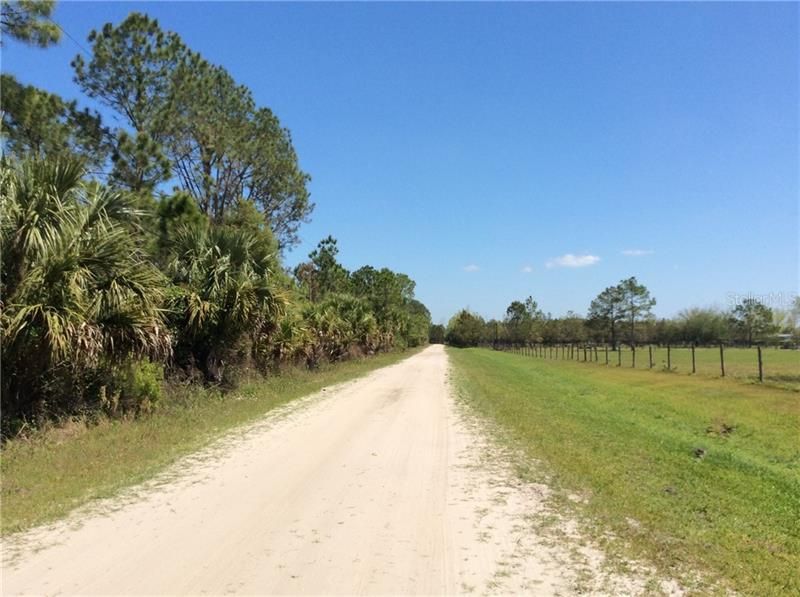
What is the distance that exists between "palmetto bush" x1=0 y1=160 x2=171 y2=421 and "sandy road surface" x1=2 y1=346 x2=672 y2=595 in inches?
126

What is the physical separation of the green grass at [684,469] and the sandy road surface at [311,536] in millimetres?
834

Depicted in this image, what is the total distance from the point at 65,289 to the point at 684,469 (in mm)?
9780

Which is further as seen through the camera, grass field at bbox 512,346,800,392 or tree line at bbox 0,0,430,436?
grass field at bbox 512,346,800,392

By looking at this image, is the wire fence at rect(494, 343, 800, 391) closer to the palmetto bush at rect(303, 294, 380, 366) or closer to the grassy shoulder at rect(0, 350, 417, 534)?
the palmetto bush at rect(303, 294, 380, 366)

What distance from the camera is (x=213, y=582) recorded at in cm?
432

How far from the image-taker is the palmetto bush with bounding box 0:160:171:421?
9.33 meters

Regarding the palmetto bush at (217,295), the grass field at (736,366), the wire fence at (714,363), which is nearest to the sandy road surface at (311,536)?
the palmetto bush at (217,295)

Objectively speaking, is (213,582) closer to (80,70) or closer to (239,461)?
(239,461)

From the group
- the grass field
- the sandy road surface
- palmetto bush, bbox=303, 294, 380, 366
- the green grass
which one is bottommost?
the sandy road surface

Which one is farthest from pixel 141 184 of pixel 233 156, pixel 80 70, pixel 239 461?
pixel 239 461

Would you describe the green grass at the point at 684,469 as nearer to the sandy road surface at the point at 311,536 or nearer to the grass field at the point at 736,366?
the sandy road surface at the point at 311,536

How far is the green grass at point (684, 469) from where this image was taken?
4918 millimetres

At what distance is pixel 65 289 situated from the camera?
31.5ft

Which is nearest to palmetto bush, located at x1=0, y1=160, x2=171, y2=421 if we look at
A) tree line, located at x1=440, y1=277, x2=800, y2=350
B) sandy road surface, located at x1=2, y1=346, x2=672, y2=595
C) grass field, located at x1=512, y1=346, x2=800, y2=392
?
sandy road surface, located at x1=2, y1=346, x2=672, y2=595
